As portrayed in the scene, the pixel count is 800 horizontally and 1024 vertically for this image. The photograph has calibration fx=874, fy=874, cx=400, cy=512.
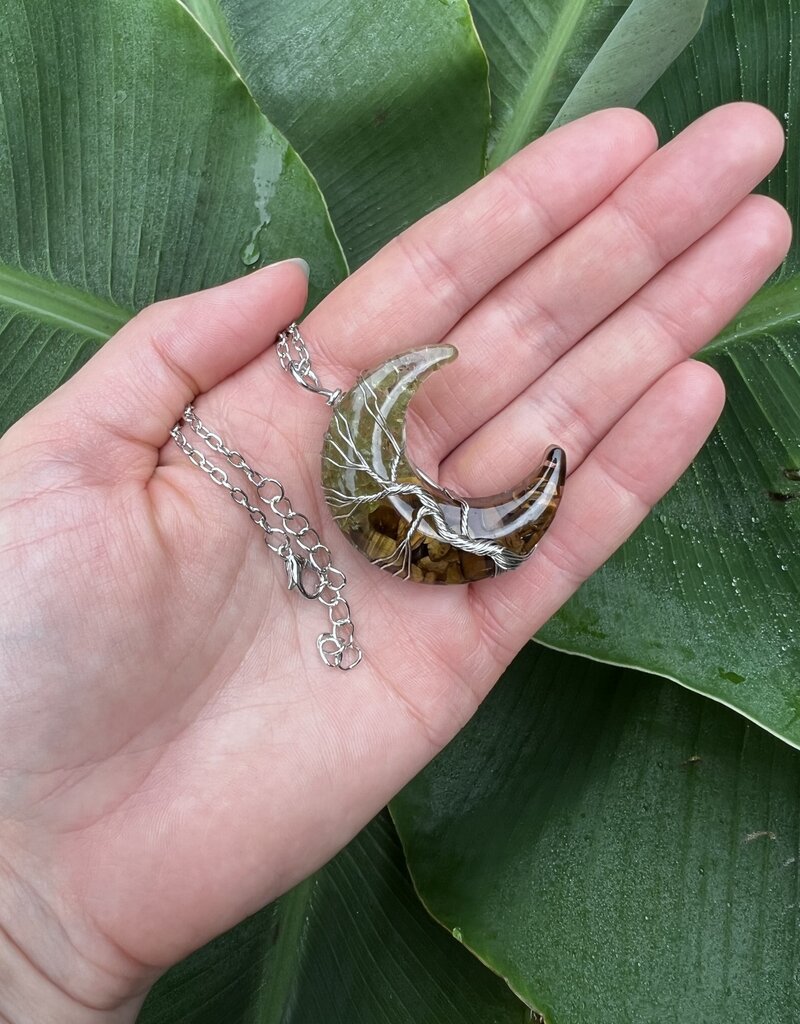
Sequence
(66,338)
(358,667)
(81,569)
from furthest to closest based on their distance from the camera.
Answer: (66,338) < (358,667) < (81,569)

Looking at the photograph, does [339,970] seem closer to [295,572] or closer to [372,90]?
[295,572]

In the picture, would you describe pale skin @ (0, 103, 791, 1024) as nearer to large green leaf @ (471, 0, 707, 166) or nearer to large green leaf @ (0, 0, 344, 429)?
large green leaf @ (471, 0, 707, 166)

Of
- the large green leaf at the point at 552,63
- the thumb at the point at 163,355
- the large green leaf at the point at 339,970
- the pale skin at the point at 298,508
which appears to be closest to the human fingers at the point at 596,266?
the pale skin at the point at 298,508

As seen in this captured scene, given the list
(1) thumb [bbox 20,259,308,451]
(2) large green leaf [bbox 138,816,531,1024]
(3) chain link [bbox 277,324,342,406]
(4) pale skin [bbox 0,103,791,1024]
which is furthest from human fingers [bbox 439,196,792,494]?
(2) large green leaf [bbox 138,816,531,1024]

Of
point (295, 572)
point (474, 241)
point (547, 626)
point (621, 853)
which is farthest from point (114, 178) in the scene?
point (621, 853)

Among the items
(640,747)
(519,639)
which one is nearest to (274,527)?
(519,639)

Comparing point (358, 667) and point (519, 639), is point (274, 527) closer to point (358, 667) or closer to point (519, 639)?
point (358, 667)
